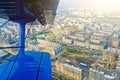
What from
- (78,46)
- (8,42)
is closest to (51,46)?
(78,46)

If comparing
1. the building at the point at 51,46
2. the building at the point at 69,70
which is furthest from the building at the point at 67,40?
the building at the point at 69,70

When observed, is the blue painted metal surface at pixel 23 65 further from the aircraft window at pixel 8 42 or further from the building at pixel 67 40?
the building at pixel 67 40

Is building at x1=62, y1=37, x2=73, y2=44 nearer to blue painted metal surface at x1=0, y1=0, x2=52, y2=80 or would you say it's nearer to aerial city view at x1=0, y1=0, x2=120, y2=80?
aerial city view at x1=0, y1=0, x2=120, y2=80

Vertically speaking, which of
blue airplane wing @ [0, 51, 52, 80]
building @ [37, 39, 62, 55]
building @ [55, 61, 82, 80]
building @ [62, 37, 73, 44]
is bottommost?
building @ [55, 61, 82, 80]

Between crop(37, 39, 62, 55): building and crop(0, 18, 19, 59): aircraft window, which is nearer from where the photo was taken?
crop(0, 18, 19, 59): aircraft window

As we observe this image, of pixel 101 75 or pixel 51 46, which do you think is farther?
pixel 51 46

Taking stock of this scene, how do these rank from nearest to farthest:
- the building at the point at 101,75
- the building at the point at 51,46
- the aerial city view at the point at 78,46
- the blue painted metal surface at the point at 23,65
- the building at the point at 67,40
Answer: the blue painted metal surface at the point at 23,65 → the building at the point at 101,75 → the aerial city view at the point at 78,46 → the building at the point at 51,46 → the building at the point at 67,40

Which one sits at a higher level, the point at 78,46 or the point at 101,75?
the point at 78,46

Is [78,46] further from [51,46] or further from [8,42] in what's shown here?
[8,42]

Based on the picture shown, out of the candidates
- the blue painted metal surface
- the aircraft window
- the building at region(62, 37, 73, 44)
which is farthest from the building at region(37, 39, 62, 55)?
the blue painted metal surface
